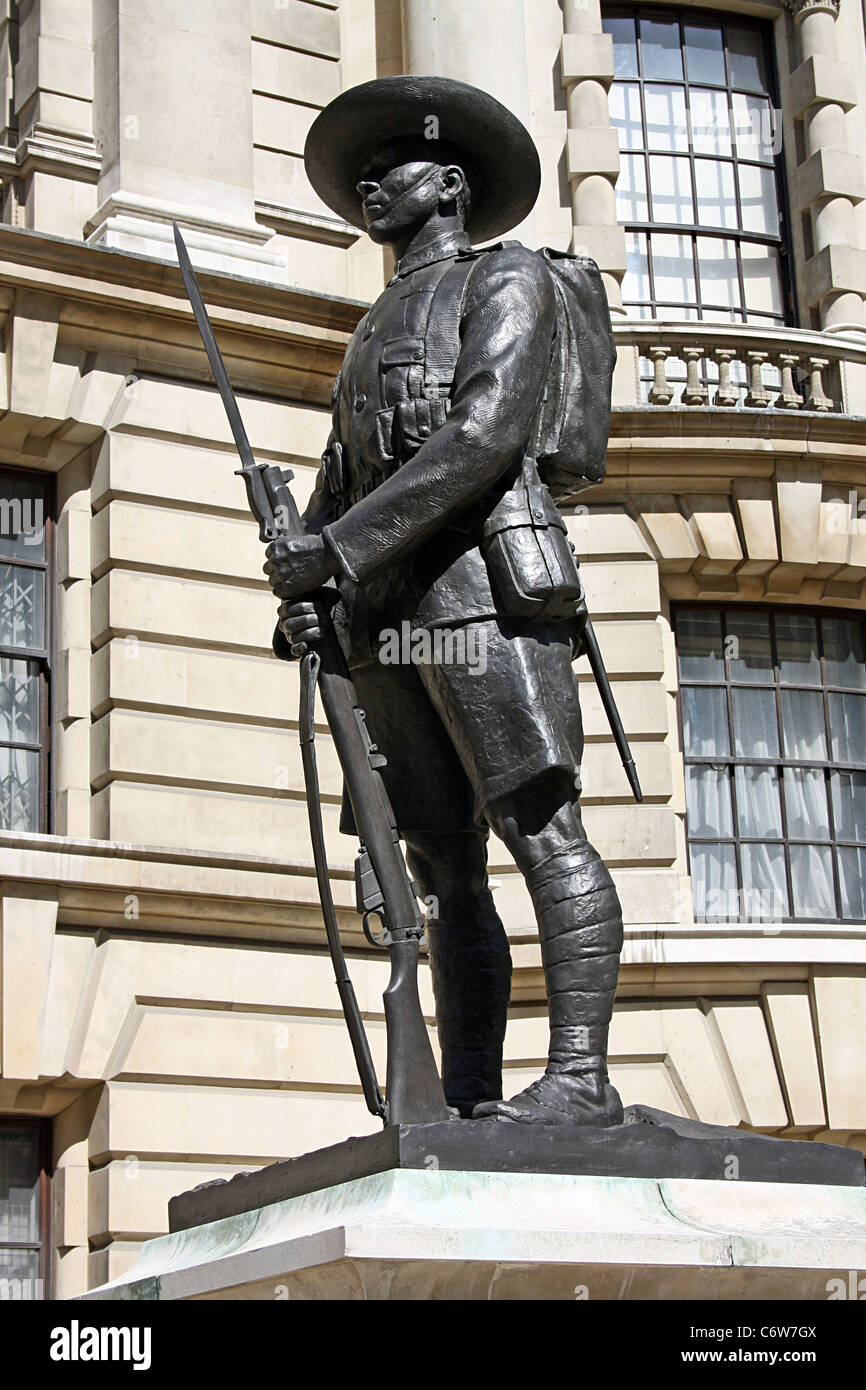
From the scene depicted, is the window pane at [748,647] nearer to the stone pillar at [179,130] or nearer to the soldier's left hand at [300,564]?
the stone pillar at [179,130]

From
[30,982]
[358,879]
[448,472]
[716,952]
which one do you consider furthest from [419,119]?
[716,952]

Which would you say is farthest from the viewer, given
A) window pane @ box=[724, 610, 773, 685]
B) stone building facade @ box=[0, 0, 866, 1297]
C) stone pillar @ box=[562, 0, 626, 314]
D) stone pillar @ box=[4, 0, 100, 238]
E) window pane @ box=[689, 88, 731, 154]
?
window pane @ box=[689, 88, 731, 154]

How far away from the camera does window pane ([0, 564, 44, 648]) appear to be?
48.6ft

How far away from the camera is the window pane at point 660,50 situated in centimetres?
1855

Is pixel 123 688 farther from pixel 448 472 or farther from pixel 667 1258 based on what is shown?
pixel 667 1258

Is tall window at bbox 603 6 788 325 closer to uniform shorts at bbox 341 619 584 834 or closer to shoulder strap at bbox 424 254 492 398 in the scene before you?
shoulder strap at bbox 424 254 492 398

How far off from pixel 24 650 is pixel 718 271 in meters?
7.16

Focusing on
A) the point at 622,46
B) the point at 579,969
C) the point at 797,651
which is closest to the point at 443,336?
the point at 579,969

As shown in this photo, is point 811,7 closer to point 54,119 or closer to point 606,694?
point 54,119

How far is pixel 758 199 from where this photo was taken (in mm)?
18547

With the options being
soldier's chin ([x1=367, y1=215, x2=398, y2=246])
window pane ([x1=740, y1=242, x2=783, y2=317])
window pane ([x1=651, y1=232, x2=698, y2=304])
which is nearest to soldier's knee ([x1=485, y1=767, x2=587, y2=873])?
soldier's chin ([x1=367, y1=215, x2=398, y2=246])

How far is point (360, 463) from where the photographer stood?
611 cm

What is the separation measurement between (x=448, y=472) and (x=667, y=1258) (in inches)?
82.9

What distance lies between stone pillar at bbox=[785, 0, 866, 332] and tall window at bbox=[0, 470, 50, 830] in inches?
276
